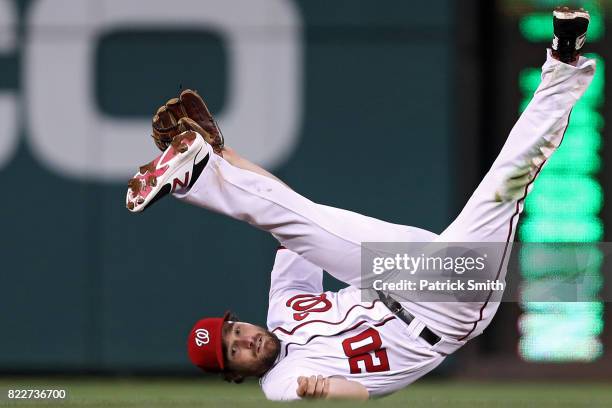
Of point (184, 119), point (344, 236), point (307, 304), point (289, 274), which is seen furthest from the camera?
point (289, 274)

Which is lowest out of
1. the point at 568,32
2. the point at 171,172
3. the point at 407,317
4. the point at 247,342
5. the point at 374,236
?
the point at 247,342

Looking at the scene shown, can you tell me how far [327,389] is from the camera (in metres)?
4.88

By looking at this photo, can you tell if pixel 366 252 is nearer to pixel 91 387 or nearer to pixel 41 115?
pixel 91 387

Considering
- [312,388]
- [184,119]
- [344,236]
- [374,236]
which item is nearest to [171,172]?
[184,119]

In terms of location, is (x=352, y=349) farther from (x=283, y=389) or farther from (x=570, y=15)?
(x=570, y=15)

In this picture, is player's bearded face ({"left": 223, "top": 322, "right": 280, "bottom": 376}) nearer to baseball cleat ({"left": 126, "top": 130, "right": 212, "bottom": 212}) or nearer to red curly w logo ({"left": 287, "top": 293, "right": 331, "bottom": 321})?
red curly w logo ({"left": 287, "top": 293, "right": 331, "bottom": 321})

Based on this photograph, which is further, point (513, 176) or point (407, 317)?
point (407, 317)

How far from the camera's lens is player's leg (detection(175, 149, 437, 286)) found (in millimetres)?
4980

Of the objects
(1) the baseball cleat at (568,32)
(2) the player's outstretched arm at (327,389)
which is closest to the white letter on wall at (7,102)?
(2) the player's outstretched arm at (327,389)

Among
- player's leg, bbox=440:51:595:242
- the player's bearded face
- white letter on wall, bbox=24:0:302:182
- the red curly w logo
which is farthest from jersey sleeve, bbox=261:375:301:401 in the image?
white letter on wall, bbox=24:0:302:182

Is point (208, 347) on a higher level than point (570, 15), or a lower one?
lower

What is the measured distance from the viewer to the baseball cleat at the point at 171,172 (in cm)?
489

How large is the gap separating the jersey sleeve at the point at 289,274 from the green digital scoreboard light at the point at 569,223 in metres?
1.94

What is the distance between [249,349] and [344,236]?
547 millimetres
